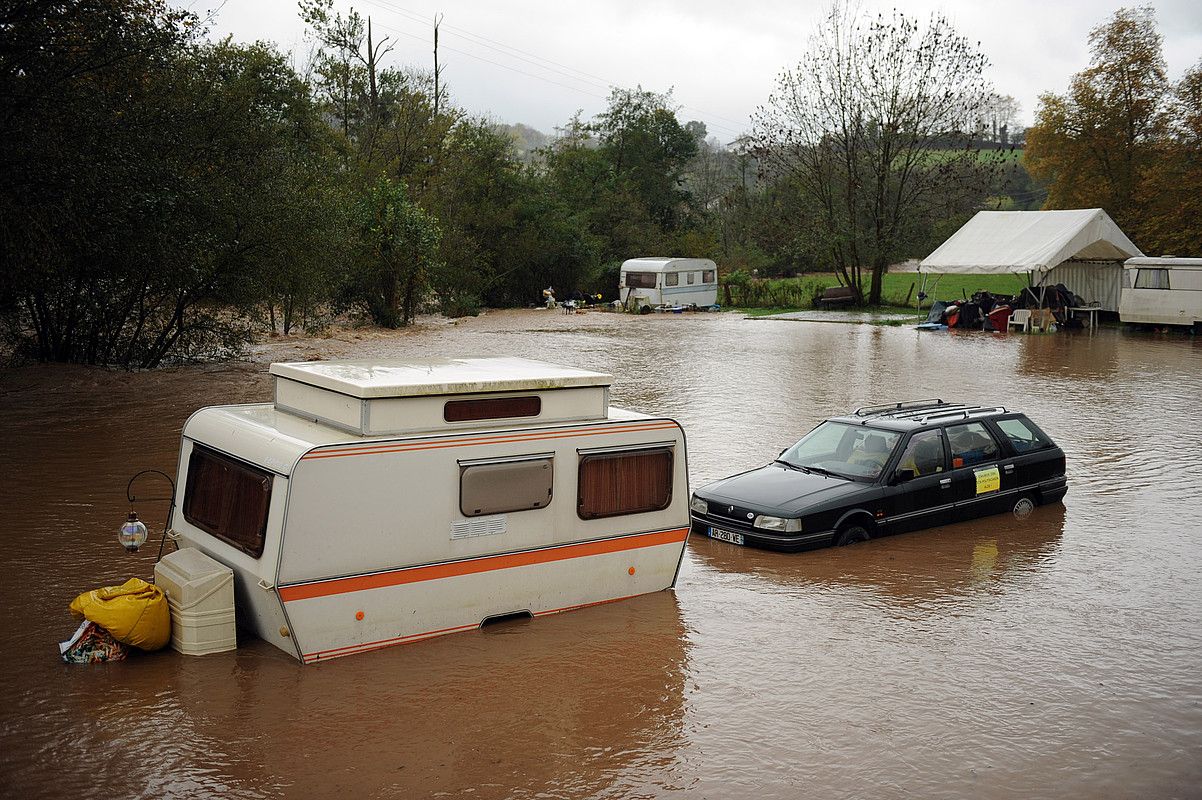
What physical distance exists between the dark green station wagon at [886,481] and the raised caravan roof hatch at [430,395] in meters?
2.91

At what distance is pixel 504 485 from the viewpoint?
8852 millimetres

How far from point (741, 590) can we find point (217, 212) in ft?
53.9

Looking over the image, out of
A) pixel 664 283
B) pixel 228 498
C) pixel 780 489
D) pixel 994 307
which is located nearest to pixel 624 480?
pixel 780 489

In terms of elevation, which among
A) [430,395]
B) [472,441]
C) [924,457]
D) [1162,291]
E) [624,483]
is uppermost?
[1162,291]

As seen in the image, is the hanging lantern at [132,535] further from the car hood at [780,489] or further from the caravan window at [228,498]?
the car hood at [780,489]

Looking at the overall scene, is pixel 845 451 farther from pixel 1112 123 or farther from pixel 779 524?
pixel 1112 123

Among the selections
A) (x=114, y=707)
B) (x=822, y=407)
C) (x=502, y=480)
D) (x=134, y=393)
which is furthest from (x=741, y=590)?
(x=134, y=393)

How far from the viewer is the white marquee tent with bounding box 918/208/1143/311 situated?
36.5m

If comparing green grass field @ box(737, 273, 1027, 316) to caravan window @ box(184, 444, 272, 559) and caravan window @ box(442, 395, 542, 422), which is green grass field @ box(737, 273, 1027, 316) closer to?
caravan window @ box(442, 395, 542, 422)

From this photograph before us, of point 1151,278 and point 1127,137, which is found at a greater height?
point 1127,137

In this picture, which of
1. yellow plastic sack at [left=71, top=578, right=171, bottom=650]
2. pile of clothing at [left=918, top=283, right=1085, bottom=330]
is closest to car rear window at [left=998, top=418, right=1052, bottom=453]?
yellow plastic sack at [left=71, top=578, right=171, bottom=650]

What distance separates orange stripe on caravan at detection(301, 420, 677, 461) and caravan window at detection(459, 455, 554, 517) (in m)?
0.18

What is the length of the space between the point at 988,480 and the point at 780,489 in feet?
9.50

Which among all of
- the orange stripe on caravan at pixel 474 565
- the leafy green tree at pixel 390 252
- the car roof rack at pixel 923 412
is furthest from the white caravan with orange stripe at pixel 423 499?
the leafy green tree at pixel 390 252
